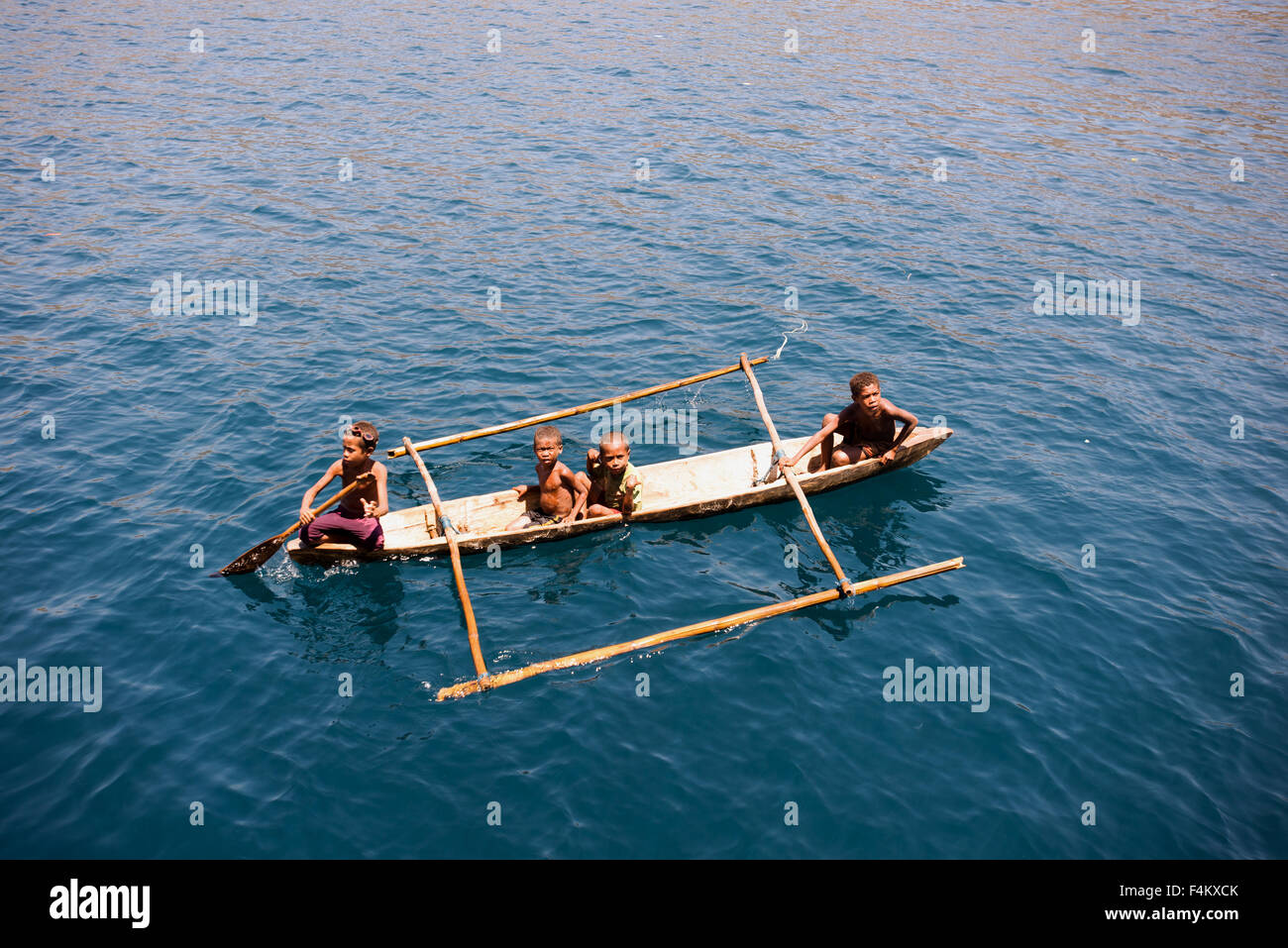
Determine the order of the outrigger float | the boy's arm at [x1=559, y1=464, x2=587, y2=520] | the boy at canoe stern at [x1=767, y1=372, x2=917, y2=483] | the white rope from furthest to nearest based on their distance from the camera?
the white rope
the boy at canoe stern at [x1=767, y1=372, x2=917, y2=483]
the boy's arm at [x1=559, y1=464, x2=587, y2=520]
the outrigger float

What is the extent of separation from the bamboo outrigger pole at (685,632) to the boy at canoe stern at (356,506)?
9.54 feet

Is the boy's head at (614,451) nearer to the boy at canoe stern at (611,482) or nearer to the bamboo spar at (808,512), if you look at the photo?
the boy at canoe stern at (611,482)

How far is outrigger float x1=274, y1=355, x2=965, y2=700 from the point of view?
37.9 ft

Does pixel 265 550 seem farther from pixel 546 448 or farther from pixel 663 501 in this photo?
pixel 663 501

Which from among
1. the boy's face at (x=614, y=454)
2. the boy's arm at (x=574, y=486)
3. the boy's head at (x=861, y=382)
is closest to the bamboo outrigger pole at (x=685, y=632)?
the boy's arm at (x=574, y=486)

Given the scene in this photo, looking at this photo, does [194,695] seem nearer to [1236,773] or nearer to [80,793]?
[80,793]

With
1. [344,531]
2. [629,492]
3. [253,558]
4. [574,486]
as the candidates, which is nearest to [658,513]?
[629,492]

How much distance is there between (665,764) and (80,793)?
247 inches

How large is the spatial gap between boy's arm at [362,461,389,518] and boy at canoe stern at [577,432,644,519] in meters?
2.76

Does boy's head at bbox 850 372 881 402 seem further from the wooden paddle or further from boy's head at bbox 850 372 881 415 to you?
the wooden paddle

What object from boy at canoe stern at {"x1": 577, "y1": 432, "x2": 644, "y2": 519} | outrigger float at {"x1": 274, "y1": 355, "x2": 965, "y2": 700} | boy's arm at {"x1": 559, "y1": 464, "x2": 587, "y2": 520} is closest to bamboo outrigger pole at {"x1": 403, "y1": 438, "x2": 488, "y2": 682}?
outrigger float at {"x1": 274, "y1": 355, "x2": 965, "y2": 700}

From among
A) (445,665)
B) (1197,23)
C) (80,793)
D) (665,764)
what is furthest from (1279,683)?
(1197,23)

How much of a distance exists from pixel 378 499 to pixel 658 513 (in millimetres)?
4101

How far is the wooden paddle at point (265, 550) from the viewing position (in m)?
12.6
